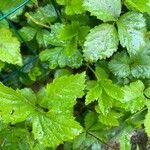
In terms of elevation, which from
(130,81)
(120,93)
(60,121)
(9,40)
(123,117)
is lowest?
(123,117)

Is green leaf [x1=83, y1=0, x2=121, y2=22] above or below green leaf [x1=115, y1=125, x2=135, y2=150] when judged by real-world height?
above

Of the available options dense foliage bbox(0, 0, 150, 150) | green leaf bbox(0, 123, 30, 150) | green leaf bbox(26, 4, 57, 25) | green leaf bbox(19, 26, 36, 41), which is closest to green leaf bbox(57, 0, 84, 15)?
dense foliage bbox(0, 0, 150, 150)

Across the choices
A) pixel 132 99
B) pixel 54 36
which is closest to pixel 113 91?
pixel 132 99

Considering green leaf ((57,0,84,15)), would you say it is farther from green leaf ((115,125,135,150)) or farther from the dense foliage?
green leaf ((115,125,135,150))

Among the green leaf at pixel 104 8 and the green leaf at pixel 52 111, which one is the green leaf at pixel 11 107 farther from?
the green leaf at pixel 104 8

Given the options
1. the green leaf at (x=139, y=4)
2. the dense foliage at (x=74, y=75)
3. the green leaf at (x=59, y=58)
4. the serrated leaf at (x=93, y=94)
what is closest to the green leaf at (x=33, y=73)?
the dense foliage at (x=74, y=75)

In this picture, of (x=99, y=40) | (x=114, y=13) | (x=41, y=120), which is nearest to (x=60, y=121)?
(x=41, y=120)

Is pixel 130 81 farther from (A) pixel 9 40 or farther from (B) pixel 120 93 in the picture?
(A) pixel 9 40
